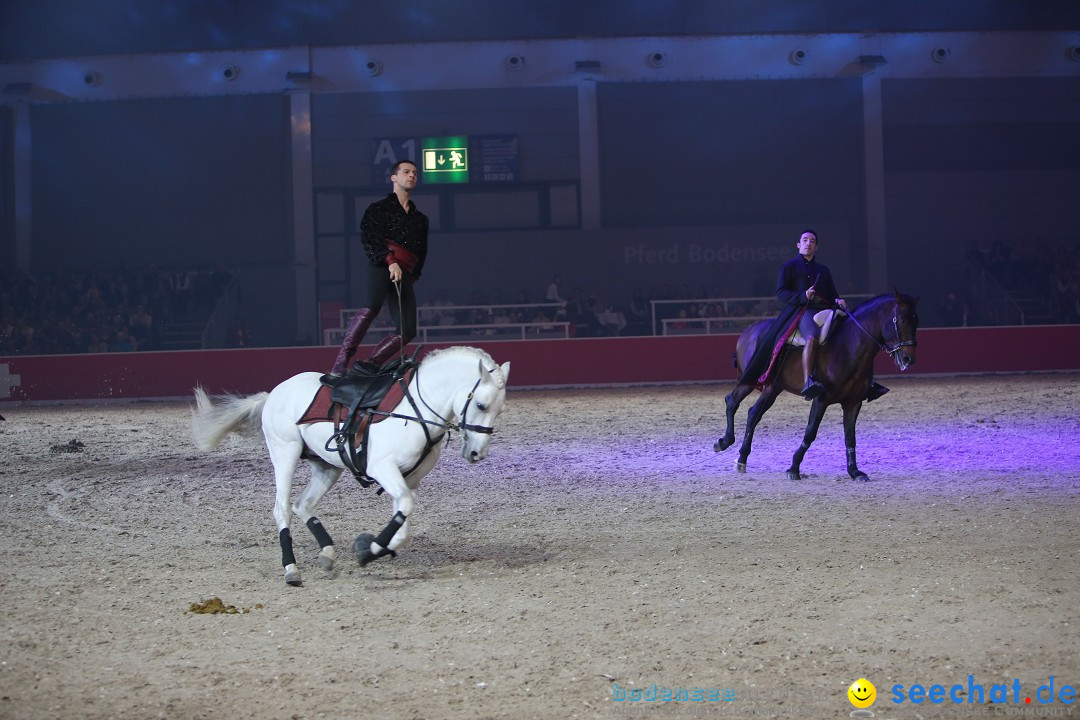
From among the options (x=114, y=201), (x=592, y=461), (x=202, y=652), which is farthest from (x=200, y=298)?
(x=202, y=652)

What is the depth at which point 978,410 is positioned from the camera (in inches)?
569

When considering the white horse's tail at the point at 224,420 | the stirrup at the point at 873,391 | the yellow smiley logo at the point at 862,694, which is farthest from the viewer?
the stirrup at the point at 873,391

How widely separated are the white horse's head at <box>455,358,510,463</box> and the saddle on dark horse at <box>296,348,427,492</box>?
33 centimetres

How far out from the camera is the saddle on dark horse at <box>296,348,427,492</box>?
19.6 feet

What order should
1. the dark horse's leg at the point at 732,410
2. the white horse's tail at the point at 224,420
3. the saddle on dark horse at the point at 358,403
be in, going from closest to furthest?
the saddle on dark horse at the point at 358,403
the white horse's tail at the point at 224,420
the dark horse's leg at the point at 732,410

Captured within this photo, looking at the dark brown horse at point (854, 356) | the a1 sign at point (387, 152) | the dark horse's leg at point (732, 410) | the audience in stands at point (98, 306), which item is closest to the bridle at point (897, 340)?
the dark brown horse at point (854, 356)

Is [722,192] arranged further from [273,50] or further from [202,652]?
[202,652]

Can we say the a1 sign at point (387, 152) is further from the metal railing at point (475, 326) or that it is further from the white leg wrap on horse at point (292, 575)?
the white leg wrap on horse at point (292, 575)

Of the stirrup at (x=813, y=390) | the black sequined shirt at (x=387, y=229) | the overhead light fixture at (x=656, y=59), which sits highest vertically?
the overhead light fixture at (x=656, y=59)

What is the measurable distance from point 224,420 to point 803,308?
5.78 meters

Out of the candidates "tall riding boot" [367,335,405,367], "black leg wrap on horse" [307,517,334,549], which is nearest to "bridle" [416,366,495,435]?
"tall riding boot" [367,335,405,367]

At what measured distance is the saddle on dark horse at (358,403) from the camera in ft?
19.6

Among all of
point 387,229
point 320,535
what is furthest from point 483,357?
point 320,535

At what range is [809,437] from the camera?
939 centimetres
